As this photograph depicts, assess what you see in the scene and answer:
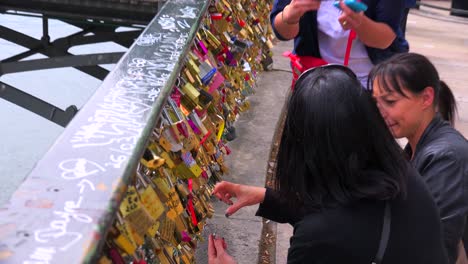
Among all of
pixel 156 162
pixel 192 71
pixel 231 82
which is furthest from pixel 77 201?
pixel 231 82

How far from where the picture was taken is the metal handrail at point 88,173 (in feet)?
4.10

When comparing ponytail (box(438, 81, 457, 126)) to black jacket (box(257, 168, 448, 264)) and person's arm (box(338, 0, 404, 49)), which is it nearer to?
person's arm (box(338, 0, 404, 49))

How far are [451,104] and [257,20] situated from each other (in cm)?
265

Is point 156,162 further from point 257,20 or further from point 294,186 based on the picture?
point 257,20

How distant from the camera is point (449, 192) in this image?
8.39ft

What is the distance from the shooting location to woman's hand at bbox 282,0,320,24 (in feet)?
9.76

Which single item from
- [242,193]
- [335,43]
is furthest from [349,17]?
[242,193]

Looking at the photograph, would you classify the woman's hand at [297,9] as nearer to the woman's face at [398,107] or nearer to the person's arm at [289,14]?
the person's arm at [289,14]

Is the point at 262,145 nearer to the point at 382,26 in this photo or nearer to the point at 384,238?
the point at 382,26

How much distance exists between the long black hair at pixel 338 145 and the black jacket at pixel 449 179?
0.63 m

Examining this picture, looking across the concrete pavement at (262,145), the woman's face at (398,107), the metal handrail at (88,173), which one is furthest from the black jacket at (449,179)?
the concrete pavement at (262,145)

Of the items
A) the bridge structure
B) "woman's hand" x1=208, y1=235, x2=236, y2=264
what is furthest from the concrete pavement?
"woman's hand" x1=208, y1=235, x2=236, y2=264

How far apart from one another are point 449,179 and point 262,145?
255 cm

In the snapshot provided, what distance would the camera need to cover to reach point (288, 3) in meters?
3.31
